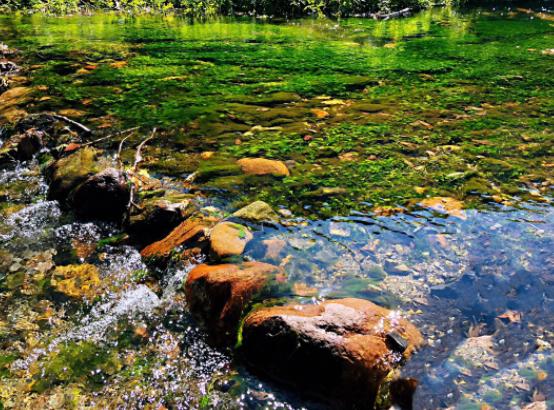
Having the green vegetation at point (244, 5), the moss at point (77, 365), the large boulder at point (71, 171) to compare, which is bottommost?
the moss at point (77, 365)

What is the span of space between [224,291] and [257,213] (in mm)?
1148

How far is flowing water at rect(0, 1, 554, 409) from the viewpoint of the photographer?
282 centimetres

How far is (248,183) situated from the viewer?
15.9 feet

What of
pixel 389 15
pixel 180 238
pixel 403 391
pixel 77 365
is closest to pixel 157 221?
pixel 180 238

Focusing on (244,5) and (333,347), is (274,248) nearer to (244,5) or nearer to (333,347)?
(333,347)

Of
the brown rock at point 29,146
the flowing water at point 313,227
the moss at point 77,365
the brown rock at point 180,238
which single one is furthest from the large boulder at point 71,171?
the moss at point 77,365

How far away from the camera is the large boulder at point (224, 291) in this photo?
319 cm

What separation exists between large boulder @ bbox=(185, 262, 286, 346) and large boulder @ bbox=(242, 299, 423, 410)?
219 millimetres

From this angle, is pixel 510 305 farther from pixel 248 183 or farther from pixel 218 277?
pixel 248 183

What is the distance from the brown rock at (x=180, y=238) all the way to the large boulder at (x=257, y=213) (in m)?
0.36

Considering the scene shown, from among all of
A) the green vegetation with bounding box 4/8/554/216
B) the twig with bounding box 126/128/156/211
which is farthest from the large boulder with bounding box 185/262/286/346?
the twig with bounding box 126/128/156/211

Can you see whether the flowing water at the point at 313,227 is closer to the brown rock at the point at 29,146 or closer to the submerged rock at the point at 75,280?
the submerged rock at the point at 75,280

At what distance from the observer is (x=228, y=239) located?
377 centimetres

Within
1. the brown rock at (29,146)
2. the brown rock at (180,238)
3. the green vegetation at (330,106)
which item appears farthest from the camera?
the brown rock at (29,146)
